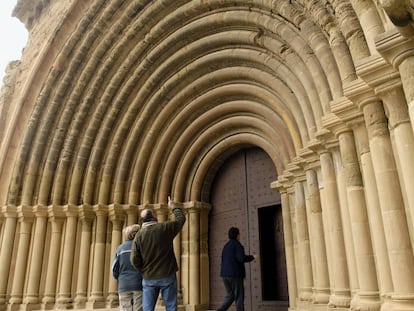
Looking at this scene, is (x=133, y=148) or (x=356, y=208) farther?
(x=133, y=148)

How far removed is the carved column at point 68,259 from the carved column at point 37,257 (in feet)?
1.31

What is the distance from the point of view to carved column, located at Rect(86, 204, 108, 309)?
6.47 meters

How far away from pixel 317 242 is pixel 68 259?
15.4 ft

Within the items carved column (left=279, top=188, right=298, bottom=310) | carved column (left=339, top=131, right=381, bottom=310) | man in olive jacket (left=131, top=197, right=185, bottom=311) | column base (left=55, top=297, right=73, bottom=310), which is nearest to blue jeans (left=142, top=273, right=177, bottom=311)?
man in olive jacket (left=131, top=197, right=185, bottom=311)

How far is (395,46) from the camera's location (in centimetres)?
250

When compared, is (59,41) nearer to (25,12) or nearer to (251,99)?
(25,12)

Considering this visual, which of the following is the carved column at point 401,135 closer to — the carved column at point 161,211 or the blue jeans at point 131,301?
the blue jeans at point 131,301

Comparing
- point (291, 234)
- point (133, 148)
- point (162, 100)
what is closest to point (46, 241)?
point (133, 148)

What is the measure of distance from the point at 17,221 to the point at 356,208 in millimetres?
6270

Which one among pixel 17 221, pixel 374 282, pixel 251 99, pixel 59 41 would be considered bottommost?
pixel 374 282

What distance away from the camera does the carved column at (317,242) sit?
3946mm

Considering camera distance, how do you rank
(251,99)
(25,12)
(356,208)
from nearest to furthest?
(356,208), (251,99), (25,12)

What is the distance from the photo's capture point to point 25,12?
8750mm

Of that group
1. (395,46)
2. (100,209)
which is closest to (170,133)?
(100,209)
